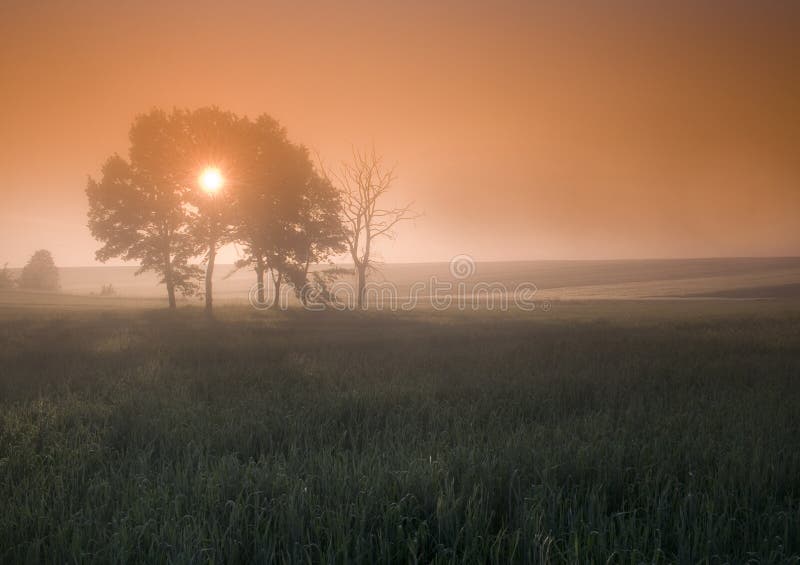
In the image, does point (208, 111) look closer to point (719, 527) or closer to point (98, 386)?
point (98, 386)

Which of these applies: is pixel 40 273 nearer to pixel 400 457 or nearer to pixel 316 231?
pixel 316 231

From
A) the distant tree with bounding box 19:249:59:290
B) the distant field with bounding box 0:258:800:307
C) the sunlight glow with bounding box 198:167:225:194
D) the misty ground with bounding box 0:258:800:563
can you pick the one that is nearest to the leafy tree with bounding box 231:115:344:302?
the sunlight glow with bounding box 198:167:225:194

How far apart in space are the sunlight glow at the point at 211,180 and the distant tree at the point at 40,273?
66099mm

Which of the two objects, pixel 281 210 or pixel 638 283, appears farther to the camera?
pixel 638 283

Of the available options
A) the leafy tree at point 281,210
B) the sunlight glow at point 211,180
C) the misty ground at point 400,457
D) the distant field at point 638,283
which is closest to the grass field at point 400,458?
the misty ground at point 400,457

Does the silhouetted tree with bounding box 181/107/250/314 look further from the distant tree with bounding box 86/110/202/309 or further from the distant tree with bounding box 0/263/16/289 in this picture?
the distant tree with bounding box 0/263/16/289

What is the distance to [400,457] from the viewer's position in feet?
14.1

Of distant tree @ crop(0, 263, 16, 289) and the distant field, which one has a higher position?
distant tree @ crop(0, 263, 16, 289)

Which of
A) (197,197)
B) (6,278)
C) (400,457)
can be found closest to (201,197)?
(197,197)

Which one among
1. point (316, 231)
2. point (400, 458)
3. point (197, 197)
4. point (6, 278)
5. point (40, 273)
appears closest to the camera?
point (400, 458)

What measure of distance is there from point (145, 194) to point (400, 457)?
29.8 meters

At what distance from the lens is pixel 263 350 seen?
13.4 metres

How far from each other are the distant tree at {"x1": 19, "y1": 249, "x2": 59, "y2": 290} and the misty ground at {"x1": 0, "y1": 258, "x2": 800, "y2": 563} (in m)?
80.2

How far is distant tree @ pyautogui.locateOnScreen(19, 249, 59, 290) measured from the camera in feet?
245
